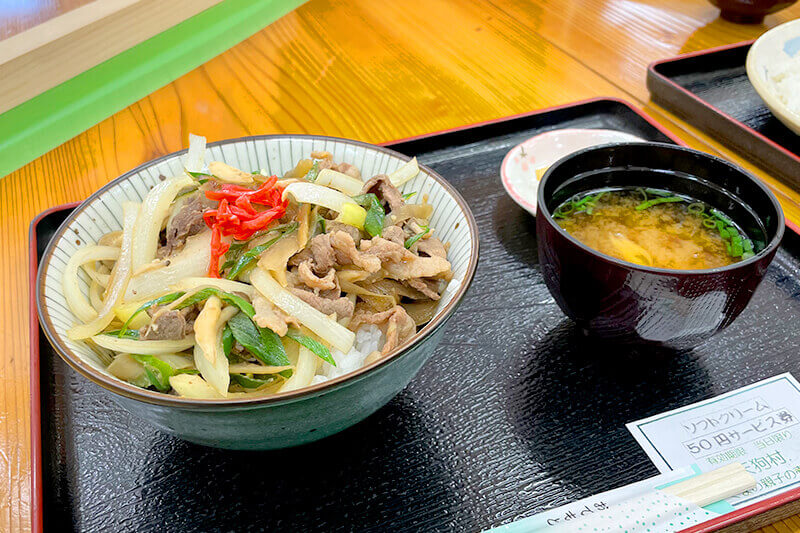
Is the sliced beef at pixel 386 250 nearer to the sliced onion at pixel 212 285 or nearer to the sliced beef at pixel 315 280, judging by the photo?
the sliced beef at pixel 315 280

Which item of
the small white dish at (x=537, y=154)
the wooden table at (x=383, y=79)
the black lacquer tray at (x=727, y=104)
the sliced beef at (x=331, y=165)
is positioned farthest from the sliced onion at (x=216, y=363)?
the black lacquer tray at (x=727, y=104)

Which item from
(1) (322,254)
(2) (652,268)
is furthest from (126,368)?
(2) (652,268)

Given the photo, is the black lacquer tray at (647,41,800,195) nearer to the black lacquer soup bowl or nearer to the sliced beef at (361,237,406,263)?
the black lacquer soup bowl

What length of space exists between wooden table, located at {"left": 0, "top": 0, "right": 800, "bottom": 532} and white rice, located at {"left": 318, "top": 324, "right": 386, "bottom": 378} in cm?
75

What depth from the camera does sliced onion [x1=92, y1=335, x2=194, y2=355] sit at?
989mm

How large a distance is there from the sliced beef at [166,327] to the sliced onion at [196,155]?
0.41 m

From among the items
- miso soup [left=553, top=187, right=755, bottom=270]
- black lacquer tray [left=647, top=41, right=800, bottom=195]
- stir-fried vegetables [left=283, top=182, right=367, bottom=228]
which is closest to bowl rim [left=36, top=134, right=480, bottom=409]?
stir-fried vegetables [left=283, top=182, right=367, bottom=228]

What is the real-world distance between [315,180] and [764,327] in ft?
3.29

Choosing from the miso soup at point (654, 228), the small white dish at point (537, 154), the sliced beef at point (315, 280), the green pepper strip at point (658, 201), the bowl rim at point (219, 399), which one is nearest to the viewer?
the bowl rim at point (219, 399)

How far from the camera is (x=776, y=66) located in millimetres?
2068

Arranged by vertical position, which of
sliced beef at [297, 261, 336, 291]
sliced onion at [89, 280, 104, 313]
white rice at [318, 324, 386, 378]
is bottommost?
sliced onion at [89, 280, 104, 313]

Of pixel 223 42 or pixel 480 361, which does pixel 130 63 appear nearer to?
pixel 223 42

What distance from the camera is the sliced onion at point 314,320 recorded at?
1022 millimetres

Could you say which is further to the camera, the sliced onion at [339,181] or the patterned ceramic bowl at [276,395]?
the sliced onion at [339,181]
